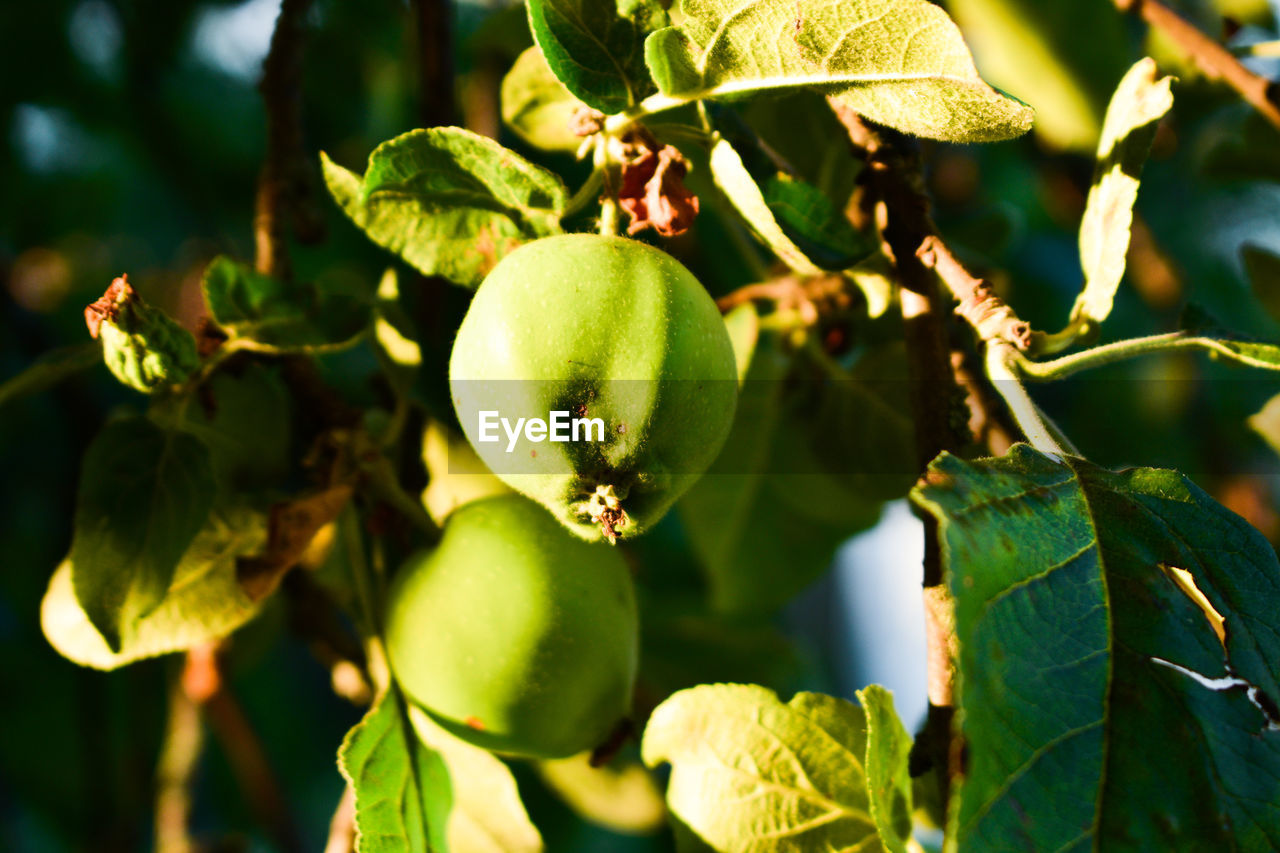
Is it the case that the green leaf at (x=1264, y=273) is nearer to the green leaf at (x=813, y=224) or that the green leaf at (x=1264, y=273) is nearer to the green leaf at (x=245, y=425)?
the green leaf at (x=813, y=224)

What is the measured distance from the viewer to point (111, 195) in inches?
49.8

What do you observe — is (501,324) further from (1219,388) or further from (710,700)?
(1219,388)

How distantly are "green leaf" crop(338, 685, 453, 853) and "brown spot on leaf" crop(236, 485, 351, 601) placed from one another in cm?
9

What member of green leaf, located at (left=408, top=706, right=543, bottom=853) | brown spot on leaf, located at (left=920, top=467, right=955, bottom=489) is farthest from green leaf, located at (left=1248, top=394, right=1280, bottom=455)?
green leaf, located at (left=408, top=706, right=543, bottom=853)

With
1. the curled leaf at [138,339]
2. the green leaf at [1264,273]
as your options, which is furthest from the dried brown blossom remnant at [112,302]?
the green leaf at [1264,273]

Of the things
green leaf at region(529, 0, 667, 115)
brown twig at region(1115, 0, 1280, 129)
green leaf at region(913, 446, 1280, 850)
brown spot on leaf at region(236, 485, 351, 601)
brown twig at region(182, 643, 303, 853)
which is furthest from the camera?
brown twig at region(182, 643, 303, 853)

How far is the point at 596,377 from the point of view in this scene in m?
0.39

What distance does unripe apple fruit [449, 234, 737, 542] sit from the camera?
0.39 m

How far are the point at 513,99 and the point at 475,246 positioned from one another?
9cm

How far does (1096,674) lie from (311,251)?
0.93 metres

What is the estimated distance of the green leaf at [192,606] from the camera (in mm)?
536

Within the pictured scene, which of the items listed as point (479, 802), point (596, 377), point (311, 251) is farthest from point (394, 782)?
point (311, 251)

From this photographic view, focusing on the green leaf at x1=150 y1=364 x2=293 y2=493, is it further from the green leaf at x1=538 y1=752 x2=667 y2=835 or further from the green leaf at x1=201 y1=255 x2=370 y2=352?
the green leaf at x1=538 y1=752 x2=667 y2=835

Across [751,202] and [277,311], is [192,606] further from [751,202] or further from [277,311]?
Result: [751,202]
